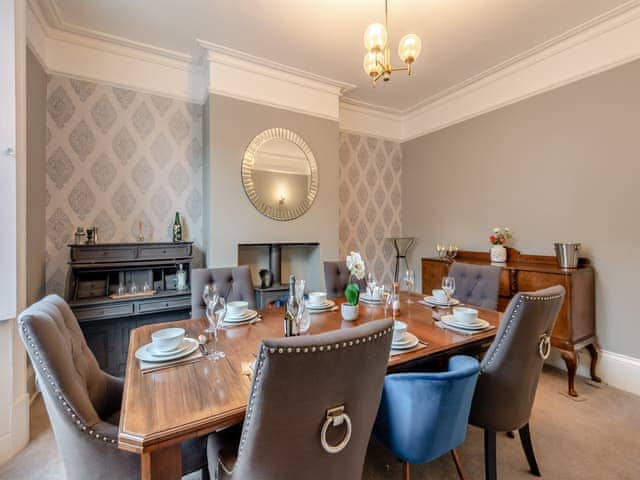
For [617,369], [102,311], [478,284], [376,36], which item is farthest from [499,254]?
[102,311]

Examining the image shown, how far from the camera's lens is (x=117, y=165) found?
115 inches

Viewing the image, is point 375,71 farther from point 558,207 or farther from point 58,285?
point 58,285

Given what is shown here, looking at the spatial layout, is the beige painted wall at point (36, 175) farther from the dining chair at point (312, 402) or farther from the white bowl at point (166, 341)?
the dining chair at point (312, 402)

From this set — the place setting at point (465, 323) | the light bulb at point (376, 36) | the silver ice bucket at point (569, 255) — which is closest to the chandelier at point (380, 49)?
the light bulb at point (376, 36)

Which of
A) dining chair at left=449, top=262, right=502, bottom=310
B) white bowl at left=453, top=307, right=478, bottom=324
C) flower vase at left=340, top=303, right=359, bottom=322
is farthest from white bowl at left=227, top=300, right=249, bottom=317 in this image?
dining chair at left=449, top=262, right=502, bottom=310

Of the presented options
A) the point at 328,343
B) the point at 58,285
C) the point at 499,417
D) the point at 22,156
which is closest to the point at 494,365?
the point at 499,417

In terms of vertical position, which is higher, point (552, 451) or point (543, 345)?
point (543, 345)

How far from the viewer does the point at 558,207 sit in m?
2.89

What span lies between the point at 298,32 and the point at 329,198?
5.45ft

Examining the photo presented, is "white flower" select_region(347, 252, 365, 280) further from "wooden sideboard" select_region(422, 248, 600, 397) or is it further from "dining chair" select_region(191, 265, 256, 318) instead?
"wooden sideboard" select_region(422, 248, 600, 397)

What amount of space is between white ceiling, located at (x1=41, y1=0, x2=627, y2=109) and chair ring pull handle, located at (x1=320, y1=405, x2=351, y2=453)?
2697mm

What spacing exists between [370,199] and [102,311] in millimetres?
3299

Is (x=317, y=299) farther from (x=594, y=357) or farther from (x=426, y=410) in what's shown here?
(x=594, y=357)

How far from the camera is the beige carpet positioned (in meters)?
1.64
